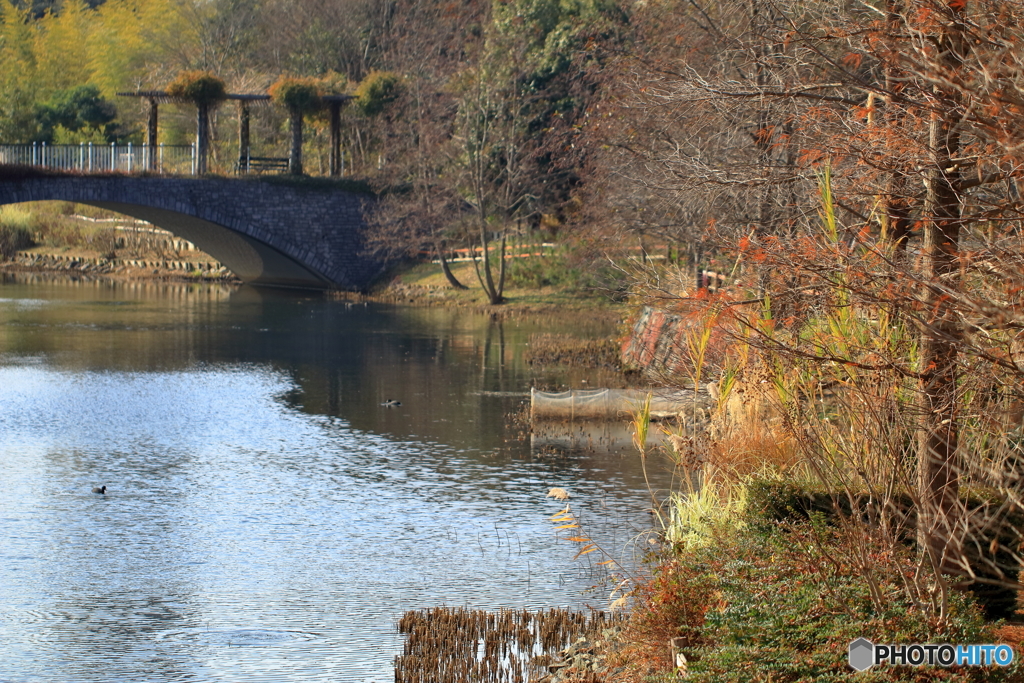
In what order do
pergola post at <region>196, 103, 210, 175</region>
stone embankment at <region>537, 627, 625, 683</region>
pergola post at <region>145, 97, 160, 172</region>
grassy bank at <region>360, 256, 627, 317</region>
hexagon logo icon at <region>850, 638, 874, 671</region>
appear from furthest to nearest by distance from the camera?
pergola post at <region>196, 103, 210, 175</region>, pergola post at <region>145, 97, 160, 172</region>, grassy bank at <region>360, 256, 627, 317</region>, stone embankment at <region>537, 627, 625, 683</region>, hexagon logo icon at <region>850, 638, 874, 671</region>

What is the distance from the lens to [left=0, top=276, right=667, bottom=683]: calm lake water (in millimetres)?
8125

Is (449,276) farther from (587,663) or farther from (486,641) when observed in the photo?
(587,663)

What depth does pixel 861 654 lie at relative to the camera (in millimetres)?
5250

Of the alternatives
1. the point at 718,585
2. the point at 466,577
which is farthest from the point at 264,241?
the point at 718,585

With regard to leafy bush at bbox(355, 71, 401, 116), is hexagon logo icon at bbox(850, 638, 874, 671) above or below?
below

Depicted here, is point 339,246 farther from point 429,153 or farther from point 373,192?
point 429,153

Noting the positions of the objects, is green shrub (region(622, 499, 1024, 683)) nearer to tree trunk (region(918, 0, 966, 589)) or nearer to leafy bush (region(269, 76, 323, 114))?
tree trunk (region(918, 0, 966, 589))

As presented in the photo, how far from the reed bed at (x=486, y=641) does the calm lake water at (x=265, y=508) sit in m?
0.21

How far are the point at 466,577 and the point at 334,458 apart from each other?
4.55 metres

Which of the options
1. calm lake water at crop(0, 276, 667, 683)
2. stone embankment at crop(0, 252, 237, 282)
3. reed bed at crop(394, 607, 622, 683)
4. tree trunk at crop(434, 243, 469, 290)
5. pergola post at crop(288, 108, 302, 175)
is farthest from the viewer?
stone embankment at crop(0, 252, 237, 282)

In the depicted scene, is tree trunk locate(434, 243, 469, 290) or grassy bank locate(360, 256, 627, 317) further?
tree trunk locate(434, 243, 469, 290)

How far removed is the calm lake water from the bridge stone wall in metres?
13.0

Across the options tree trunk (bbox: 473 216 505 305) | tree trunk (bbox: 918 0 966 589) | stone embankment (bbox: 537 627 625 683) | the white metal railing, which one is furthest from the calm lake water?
the white metal railing

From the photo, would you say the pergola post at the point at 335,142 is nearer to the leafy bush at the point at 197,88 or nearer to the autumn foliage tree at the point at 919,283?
the leafy bush at the point at 197,88
